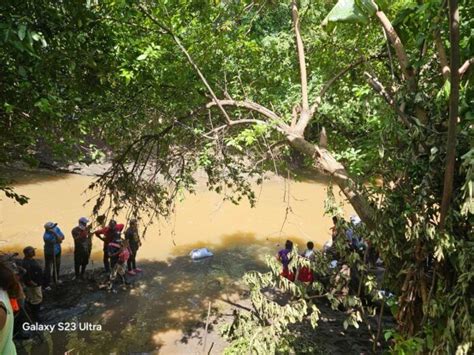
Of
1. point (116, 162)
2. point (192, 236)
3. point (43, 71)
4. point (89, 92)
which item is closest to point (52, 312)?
point (116, 162)

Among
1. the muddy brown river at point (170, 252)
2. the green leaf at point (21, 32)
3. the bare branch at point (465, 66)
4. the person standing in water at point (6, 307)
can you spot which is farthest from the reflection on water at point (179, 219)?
the person standing in water at point (6, 307)

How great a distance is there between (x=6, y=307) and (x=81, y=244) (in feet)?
20.7

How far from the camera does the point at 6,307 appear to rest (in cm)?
270

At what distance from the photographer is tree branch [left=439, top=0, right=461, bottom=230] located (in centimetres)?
270

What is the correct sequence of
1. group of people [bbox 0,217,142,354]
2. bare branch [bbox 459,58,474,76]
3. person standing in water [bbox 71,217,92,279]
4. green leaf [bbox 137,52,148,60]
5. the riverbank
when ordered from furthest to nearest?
person standing in water [bbox 71,217,92,279] → group of people [bbox 0,217,142,354] → the riverbank → green leaf [bbox 137,52,148,60] → bare branch [bbox 459,58,474,76]

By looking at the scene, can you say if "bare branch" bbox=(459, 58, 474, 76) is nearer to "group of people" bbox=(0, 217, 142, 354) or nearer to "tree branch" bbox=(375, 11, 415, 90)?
"tree branch" bbox=(375, 11, 415, 90)

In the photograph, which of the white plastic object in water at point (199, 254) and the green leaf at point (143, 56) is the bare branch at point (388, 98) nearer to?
the green leaf at point (143, 56)

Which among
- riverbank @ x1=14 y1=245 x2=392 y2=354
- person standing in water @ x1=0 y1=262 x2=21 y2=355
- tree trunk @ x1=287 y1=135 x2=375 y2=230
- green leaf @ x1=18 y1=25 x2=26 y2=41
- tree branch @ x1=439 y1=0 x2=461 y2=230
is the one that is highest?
green leaf @ x1=18 y1=25 x2=26 y2=41

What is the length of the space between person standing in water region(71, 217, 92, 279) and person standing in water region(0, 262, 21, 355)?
5.86 meters

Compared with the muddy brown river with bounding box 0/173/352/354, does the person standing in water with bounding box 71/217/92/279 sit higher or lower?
higher

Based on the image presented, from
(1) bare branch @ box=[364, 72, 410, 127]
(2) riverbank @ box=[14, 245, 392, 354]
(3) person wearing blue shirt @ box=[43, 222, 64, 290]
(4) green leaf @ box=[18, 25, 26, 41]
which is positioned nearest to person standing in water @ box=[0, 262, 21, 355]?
(4) green leaf @ box=[18, 25, 26, 41]

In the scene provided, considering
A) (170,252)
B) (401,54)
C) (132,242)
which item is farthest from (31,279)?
(401,54)

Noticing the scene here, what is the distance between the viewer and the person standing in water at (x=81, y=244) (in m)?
8.70

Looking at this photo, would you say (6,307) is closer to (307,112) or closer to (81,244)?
(307,112)
